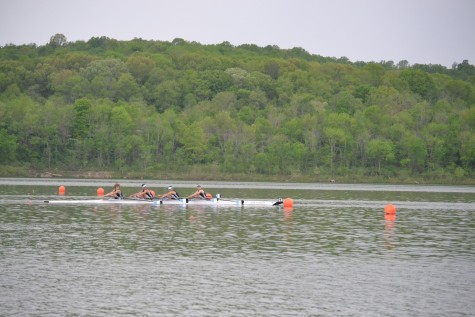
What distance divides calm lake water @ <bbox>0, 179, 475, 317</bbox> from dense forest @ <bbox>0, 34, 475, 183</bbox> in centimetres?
6290

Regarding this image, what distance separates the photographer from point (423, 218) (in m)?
48.4

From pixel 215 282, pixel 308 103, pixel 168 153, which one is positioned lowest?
pixel 215 282

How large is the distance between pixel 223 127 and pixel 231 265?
92.8m

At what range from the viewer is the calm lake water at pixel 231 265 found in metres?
20.9

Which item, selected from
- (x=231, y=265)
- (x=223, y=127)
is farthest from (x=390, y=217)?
(x=223, y=127)

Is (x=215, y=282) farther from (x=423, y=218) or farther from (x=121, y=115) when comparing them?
(x=121, y=115)

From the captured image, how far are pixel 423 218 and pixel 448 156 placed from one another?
67.1 m

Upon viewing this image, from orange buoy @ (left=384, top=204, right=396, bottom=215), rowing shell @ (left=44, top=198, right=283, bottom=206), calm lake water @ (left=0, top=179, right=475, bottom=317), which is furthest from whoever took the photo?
rowing shell @ (left=44, top=198, right=283, bottom=206)

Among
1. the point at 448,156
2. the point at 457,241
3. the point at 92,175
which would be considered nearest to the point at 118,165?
the point at 92,175

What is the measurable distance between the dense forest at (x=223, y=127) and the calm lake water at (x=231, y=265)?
62.9m

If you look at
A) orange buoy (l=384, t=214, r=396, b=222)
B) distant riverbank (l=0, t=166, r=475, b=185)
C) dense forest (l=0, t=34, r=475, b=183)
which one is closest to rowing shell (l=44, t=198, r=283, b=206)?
orange buoy (l=384, t=214, r=396, b=222)

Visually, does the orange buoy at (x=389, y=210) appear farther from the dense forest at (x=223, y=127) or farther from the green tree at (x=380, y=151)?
the green tree at (x=380, y=151)

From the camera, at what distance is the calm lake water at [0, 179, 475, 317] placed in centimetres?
2094

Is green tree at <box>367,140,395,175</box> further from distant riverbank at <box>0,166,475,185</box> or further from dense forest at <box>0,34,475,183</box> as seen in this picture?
distant riverbank at <box>0,166,475,185</box>
